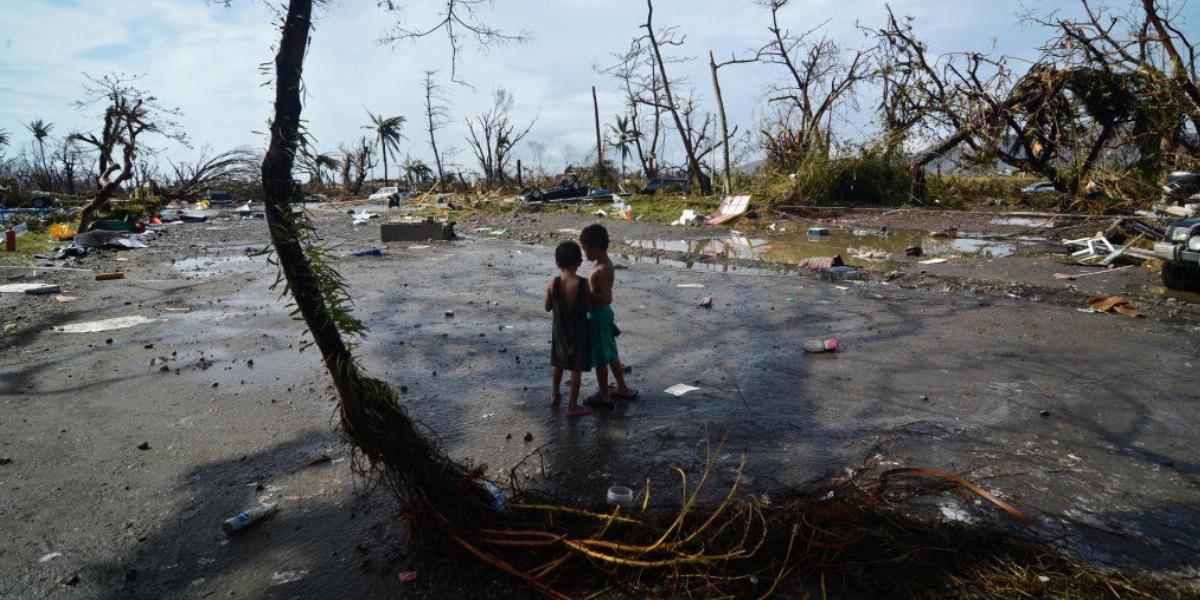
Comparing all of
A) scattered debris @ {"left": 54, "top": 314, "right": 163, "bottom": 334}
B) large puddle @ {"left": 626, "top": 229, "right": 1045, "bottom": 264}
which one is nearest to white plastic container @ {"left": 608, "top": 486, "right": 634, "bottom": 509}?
scattered debris @ {"left": 54, "top": 314, "right": 163, "bottom": 334}

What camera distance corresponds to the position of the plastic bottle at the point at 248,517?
250 centimetres

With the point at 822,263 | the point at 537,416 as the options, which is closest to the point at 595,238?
the point at 537,416

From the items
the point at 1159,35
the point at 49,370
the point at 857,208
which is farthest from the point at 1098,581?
the point at 857,208

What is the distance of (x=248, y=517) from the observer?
256cm

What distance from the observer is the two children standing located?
11.6ft

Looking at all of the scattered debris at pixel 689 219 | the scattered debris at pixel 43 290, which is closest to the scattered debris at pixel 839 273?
the scattered debris at pixel 689 219

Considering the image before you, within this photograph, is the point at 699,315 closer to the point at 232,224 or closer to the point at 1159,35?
the point at 1159,35

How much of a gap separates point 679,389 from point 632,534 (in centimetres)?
184

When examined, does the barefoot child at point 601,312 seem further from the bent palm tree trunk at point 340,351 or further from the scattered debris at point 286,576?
the scattered debris at point 286,576

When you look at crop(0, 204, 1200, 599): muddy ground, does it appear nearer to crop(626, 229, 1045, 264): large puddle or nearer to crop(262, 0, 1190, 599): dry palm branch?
crop(262, 0, 1190, 599): dry palm branch

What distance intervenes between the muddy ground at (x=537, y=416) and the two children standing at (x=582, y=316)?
23 centimetres

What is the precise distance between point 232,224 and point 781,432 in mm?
19981

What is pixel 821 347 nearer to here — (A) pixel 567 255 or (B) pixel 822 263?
(A) pixel 567 255

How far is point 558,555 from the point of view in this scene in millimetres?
2191
